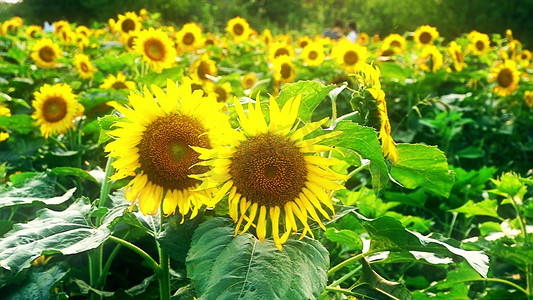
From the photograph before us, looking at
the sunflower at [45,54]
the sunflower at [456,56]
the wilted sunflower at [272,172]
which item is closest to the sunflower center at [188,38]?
the sunflower at [45,54]

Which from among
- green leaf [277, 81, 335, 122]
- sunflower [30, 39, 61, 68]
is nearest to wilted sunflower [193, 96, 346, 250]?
green leaf [277, 81, 335, 122]

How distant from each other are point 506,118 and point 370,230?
4533mm

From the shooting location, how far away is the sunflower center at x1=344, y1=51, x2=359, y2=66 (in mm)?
4555

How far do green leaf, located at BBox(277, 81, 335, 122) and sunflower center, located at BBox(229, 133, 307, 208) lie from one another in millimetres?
162

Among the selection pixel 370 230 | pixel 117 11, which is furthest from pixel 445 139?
pixel 117 11

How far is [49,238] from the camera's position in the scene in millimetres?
1199

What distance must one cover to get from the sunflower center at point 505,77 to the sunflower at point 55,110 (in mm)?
3736

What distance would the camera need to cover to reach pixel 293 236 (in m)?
1.18

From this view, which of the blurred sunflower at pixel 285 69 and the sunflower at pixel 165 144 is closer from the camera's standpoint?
the sunflower at pixel 165 144

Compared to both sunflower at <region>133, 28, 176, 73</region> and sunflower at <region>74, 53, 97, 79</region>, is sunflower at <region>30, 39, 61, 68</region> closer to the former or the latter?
sunflower at <region>74, 53, 97, 79</region>

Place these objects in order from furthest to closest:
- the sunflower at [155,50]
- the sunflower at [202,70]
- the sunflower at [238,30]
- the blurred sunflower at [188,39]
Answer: the sunflower at [238,30]
the blurred sunflower at [188,39]
the sunflower at [202,70]
the sunflower at [155,50]

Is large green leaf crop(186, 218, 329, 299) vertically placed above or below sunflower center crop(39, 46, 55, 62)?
above

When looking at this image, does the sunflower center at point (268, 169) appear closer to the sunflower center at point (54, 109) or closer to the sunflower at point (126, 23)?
the sunflower center at point (54, 109)

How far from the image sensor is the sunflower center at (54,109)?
8.77ft
